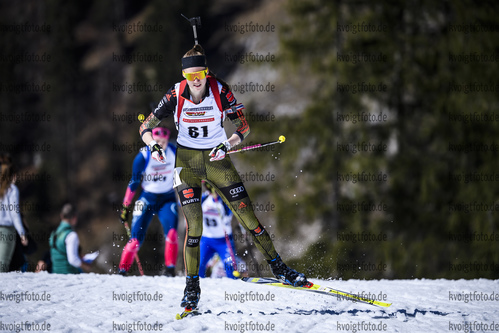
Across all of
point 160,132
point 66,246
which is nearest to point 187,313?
point 160,132

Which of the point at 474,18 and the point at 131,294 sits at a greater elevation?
the point at 474,18

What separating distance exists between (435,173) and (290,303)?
28.9 ft

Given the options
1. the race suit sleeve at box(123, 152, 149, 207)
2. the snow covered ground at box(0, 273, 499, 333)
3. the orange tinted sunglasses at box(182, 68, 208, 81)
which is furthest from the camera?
the race suit sleeve at box(123, 152, 149, 207)

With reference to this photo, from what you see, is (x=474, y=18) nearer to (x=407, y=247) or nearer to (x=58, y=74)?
(x=407, y=247)

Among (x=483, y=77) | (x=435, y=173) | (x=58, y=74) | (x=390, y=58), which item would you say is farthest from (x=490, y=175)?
(x=58, y=74)

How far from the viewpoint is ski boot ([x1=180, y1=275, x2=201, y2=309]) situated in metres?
5.38

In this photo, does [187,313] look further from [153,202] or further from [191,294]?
[153,202]

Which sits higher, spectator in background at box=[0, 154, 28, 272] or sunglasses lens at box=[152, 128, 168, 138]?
sunglasses lens at box=[152, 128, 168, 138]

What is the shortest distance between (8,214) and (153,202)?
215 centimetres

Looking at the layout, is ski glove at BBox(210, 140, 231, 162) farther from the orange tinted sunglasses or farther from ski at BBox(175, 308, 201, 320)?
ski at BBox(175, 308, 201, 320)

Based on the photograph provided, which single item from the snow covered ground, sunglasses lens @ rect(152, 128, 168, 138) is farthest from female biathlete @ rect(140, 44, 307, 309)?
sunglasses lens @ rect(152, 128, 168, 138)

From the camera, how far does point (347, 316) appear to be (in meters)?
5.34

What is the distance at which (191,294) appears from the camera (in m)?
5.45

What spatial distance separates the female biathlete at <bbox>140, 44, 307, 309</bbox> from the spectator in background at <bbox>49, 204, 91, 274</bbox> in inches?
127
